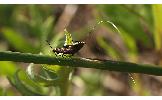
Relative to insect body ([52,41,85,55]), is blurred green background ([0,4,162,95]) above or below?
above

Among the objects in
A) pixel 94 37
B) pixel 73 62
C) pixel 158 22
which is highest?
pixel 94 37

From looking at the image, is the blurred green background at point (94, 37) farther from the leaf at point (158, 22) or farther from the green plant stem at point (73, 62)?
the green plant stem at point (73, 62)

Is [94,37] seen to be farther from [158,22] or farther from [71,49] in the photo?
[71,49]

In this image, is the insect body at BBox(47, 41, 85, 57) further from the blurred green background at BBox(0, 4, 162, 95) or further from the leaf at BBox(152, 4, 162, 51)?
the leaf at BBox(152, 4, 162, 51)

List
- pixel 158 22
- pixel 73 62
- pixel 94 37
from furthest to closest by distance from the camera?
1. pixel 94 37
2. pixel 158 22
3. pixel 73 62

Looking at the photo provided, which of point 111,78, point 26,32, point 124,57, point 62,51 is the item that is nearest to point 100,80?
point 124,57

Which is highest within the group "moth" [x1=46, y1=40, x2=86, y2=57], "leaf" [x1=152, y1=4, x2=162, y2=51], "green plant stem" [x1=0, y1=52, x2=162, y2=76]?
"leaf" [x1=152, y1=4, x2=162, y2=51]

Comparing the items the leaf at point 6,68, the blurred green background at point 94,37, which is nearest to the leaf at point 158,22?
the blurred green background at point 94,37

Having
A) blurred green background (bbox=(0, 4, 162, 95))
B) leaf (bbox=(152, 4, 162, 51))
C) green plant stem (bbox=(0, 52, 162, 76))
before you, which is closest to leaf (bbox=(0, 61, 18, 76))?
blurred green background (bbox=(0, 4, 162, 95))

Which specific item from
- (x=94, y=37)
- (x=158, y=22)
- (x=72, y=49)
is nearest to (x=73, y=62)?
(x=72, y=49)
